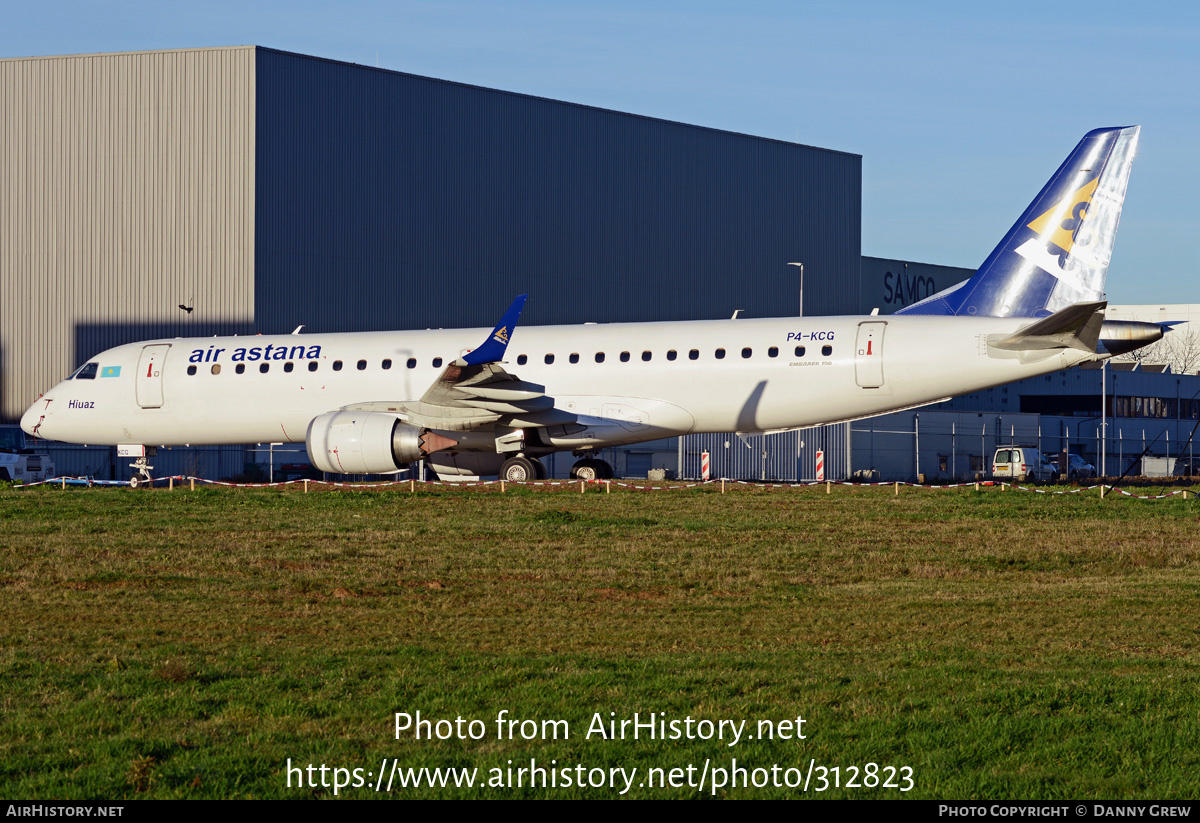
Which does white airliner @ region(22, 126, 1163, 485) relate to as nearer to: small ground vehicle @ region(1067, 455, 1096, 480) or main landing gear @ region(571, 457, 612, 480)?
main landing gear @ region(571, 457, 612, 480)

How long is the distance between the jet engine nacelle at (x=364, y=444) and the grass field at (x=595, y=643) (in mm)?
3598

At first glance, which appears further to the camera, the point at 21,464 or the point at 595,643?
the point at 21,464

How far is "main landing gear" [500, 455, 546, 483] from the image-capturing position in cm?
2536

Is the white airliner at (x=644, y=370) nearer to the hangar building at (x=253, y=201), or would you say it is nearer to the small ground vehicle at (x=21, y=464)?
the small ground vehicle at (x=21, y=464)

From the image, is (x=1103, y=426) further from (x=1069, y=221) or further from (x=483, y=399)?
(x=483, y=399)

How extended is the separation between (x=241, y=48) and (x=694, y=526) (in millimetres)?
34116

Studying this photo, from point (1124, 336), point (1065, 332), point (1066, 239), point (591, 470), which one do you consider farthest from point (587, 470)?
point (1124, 336)

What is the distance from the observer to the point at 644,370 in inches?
979

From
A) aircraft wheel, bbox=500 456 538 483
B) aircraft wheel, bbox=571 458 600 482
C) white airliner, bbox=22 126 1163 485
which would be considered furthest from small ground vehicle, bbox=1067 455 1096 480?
aircraft wheel, bbox=500 456 538 483

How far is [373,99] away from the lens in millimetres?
48812

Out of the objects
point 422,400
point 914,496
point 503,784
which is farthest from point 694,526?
point 503,784

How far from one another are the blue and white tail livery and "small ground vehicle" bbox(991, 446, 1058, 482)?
21257 mm

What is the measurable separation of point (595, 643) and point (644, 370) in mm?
14971

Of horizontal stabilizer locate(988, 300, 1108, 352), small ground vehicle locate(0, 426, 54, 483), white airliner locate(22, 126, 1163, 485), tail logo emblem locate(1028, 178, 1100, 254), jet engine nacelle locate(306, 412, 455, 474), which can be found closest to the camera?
horizontal stabilizer locate(988, 300, 1108, 352)
